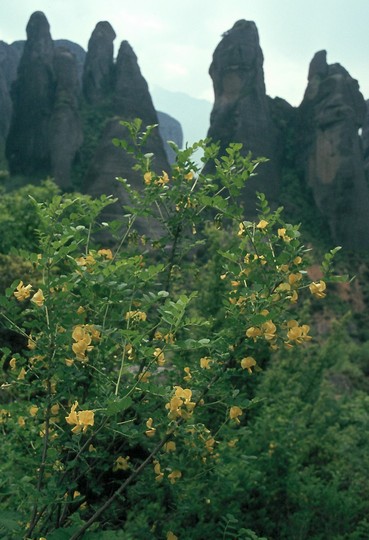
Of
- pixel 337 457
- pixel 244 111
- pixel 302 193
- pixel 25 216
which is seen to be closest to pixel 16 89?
pixel 244 111

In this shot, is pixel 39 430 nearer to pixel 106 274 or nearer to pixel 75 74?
pixel 106 274

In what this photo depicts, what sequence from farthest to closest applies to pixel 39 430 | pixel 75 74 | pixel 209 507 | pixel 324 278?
pixel 75 74, pixel 209 507, pixel 39 430, pixel 324 278

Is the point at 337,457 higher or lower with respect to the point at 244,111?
lower

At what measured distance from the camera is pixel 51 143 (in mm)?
50375

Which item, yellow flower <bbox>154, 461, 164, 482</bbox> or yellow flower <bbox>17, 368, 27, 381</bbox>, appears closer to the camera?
yellow flower <bbox>17, 368, 27, 381</bbox>

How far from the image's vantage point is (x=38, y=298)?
3143mm

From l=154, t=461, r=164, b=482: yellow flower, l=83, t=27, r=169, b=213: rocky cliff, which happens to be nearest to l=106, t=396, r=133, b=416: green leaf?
l=154, t=461, r=164, b=482: yellow flower

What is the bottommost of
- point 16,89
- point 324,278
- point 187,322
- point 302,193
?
point 187,322

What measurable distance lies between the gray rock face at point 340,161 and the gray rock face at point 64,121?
25357 millimetres

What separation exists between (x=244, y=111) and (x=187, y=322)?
5096 centimetres

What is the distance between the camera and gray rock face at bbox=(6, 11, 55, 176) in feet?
165

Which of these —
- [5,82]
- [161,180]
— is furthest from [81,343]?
[5,82]

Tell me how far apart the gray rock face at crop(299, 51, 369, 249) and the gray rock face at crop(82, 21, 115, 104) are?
25364 mm

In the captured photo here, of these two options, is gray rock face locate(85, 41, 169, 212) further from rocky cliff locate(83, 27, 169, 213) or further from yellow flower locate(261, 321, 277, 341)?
yellow flower locate(261, 321, 277, 341)
